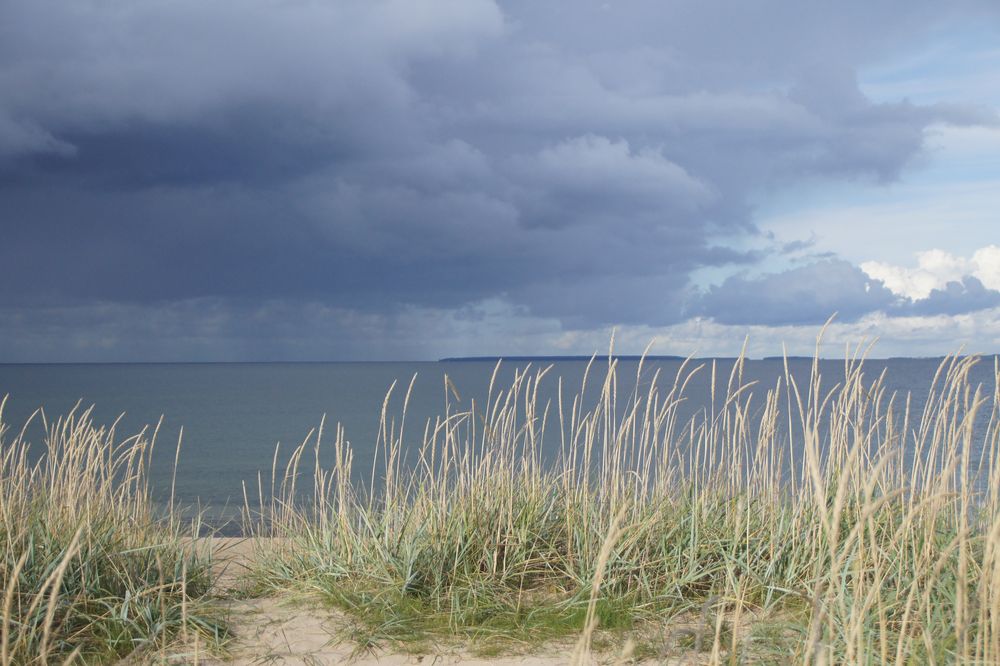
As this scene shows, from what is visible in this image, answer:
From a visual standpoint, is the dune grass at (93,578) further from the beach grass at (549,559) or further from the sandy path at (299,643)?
the sandy path at (299,643)

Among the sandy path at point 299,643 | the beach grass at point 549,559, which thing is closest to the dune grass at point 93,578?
the beach grass at point 549,559

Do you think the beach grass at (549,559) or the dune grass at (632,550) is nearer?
the beach grass at (549,559)

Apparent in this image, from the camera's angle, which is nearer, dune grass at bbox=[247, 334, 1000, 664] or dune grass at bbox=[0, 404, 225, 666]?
dune grass at bbox=[0, 404, 225, 666]

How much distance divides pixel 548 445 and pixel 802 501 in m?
24.3

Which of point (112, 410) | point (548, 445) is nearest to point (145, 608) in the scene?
point (548, 445)

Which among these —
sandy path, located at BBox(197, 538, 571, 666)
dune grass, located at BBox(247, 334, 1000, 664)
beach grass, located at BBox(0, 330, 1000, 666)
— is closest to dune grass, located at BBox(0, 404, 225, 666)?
beach grass, located at BBox(0, 330, 1000, 666)

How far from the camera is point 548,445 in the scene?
29.0 meters

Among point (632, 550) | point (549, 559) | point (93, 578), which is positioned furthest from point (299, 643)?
point (632, 550)

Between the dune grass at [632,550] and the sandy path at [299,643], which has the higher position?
the dune grass at [632,550]

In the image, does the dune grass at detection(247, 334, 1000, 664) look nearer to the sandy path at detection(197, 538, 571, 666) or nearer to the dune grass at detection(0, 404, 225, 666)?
the sandy path at detection(197, 538, 571, 666)

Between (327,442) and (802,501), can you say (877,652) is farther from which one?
(327,442)

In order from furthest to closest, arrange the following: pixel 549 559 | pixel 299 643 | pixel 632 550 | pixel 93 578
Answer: pixel 549 559
pixel 632 550
pixel 93 578
pixel 299 643

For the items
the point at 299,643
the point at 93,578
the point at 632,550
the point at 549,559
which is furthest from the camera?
the point at 549,559

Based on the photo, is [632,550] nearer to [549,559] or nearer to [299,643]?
[549,559]
